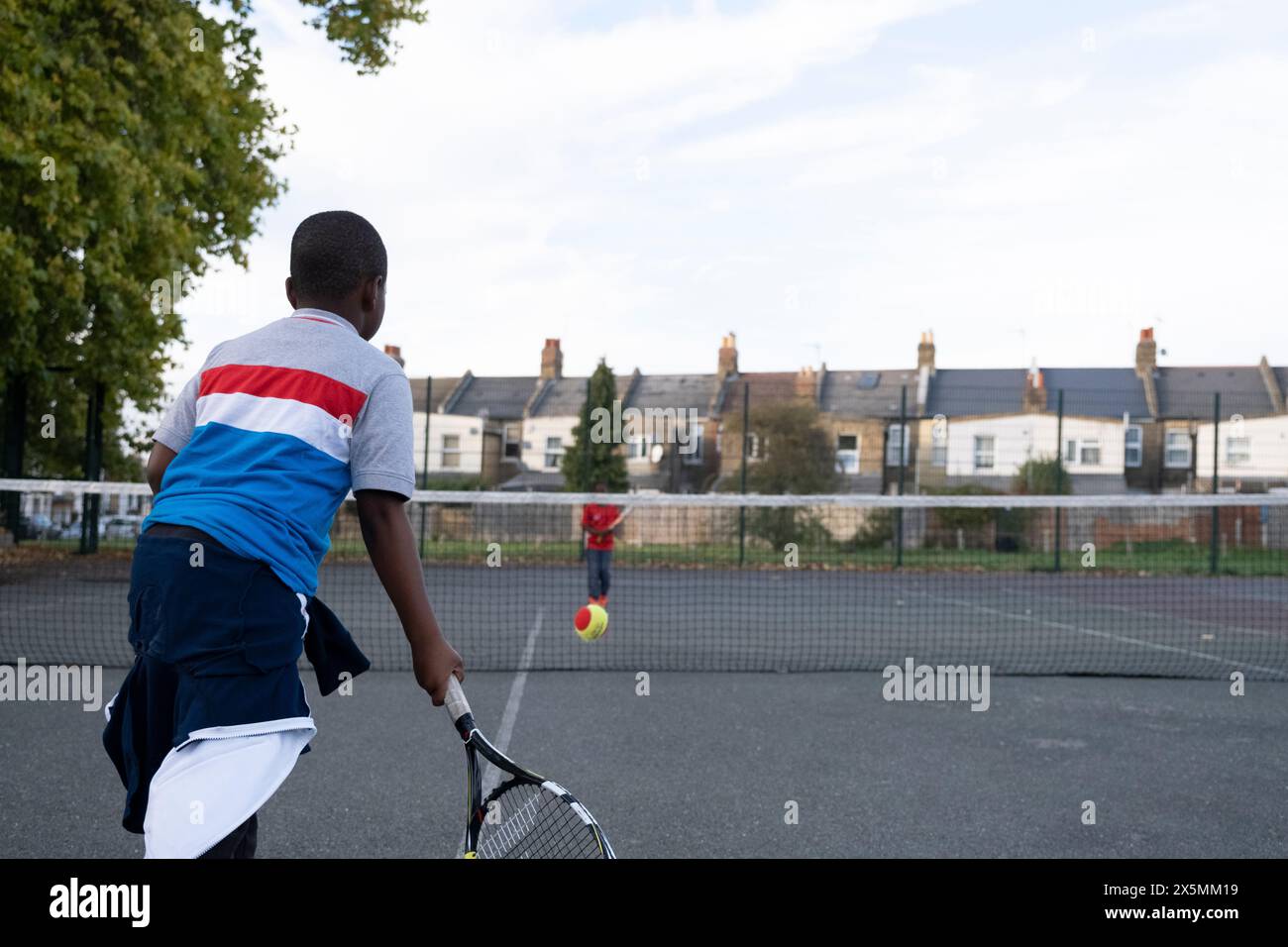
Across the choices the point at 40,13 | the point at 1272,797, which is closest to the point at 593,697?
the point at 1272,797

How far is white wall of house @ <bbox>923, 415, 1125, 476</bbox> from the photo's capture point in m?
34.2

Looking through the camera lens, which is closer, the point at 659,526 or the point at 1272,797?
the point at 1272,797

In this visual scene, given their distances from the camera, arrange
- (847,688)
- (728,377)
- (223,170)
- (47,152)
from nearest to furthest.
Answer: (847,688) < (47,152) < (223,170) < (728,377)

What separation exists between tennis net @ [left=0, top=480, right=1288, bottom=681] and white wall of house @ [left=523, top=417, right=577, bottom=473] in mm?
8863

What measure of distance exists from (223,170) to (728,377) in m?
30.0

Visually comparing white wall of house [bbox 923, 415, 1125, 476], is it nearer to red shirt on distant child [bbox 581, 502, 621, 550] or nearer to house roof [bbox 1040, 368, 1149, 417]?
house roof [bbox 1040, 368, 1149, 417]

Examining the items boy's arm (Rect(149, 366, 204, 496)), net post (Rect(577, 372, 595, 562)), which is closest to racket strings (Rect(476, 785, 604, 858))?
boy's arm (Rect(149, 366, 204, 496))

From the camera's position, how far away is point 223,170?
16781mm

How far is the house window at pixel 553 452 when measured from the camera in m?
34.8

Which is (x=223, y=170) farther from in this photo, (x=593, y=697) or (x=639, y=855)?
(x=639, y=855)

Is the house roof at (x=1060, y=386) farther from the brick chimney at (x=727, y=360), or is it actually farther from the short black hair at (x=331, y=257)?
the short black hair at (x=331, y=257)

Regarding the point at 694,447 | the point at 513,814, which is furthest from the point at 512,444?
the point at 513,814
